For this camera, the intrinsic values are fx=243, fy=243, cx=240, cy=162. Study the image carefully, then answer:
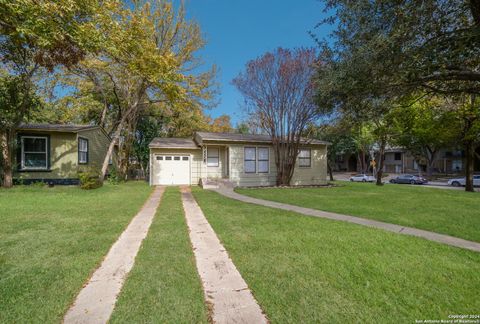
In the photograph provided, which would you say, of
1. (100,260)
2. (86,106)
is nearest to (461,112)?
(100,260)

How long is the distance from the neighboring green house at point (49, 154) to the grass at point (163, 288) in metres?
12.5

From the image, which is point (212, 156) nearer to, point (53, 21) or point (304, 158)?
point (304, 158)

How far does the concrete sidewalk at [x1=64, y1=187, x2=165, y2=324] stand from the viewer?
7.61ft

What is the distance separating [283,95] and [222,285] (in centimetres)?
1267

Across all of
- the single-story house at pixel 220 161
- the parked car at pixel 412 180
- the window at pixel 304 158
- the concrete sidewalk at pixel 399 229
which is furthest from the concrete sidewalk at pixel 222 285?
the parked car at pixel 412 180

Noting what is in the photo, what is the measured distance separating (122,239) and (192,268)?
6.54ft

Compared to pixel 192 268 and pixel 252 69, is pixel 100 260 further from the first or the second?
pixel 252 69

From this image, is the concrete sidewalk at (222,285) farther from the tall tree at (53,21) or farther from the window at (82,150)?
the window at (82,150)

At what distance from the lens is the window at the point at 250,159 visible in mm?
15680

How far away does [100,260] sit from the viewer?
11.7 ft

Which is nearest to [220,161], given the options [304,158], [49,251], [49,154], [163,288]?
[304,158]

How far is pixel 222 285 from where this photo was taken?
290 cm

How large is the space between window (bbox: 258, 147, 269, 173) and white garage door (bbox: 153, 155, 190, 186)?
15.8ft

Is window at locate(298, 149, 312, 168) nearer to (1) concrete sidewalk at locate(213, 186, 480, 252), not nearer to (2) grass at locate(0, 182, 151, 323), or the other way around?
(1) concrete sidewalk at locate(213, 186, 480, 252)
